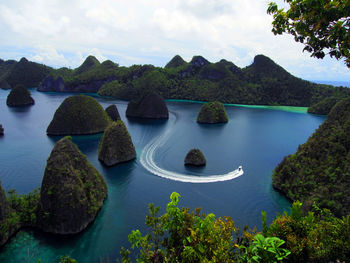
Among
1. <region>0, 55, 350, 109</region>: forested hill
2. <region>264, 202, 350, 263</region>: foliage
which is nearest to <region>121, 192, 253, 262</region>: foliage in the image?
<region>264, 202, 350, 263</region>: foliage

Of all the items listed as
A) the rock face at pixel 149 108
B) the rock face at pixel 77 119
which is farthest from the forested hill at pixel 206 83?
the rock face at pixel 77 119

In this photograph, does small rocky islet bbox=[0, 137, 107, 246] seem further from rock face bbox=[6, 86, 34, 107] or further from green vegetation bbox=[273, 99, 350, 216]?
rock face bbox=[6, 86, 34, 107]

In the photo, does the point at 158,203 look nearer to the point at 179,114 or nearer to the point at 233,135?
the point at 233,135

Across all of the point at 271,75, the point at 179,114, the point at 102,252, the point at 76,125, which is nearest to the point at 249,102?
the point at 271,75

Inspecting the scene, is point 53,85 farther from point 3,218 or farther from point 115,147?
point 3,218

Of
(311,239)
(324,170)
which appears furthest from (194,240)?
(324,170)
